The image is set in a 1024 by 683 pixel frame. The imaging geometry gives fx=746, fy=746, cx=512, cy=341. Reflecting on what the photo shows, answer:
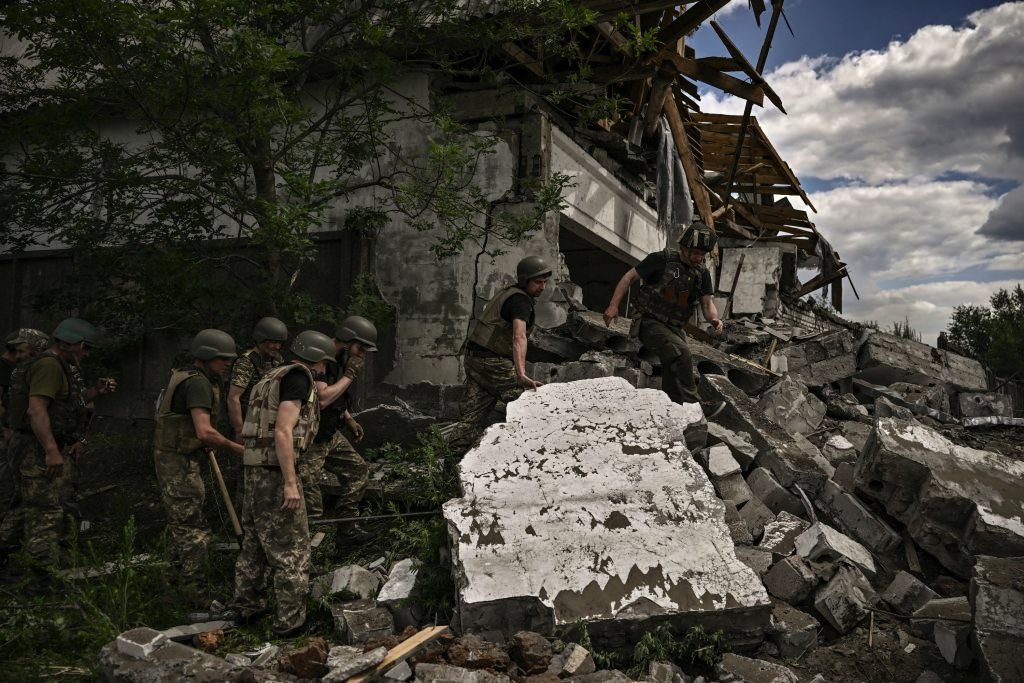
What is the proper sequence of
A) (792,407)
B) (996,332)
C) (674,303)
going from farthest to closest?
(996,332) < (792,407) < (674,303)

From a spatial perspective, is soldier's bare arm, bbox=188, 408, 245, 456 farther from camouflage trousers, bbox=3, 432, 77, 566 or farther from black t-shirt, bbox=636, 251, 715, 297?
black t-shirt, bbox=636, 251, 715, 297

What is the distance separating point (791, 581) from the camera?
3684 millimetres

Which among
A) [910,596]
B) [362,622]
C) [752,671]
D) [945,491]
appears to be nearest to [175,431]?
[362,622]

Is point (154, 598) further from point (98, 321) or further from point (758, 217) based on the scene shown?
point (758, 217)

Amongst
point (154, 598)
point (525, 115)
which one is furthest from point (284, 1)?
point (154, 598)

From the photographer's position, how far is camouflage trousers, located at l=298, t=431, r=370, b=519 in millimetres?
4891

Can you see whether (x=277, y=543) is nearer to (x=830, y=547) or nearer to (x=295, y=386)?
(x=295, y=386)

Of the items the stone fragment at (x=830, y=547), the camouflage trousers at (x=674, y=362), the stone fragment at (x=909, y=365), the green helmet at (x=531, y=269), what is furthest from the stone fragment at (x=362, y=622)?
the stone fragment at (x=909, y=365)

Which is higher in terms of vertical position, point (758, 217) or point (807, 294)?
point (758, 217)

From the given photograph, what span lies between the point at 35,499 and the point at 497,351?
126 inches

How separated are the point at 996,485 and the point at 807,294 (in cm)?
1165

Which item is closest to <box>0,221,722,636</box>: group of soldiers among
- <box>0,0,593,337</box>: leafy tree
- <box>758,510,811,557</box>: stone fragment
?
<box>0,0,593,337</box>: leafy tree

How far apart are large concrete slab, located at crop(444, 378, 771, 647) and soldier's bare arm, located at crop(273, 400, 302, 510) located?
0.80 meters

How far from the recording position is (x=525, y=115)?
7.27 metres
